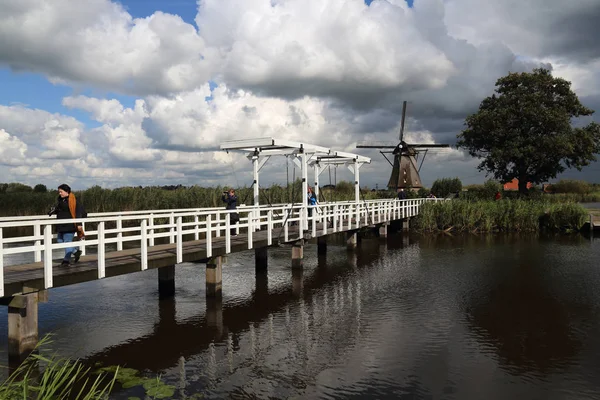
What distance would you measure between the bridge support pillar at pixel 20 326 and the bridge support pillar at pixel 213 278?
17.6ft

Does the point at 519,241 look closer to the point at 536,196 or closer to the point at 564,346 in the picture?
the point at 536,196

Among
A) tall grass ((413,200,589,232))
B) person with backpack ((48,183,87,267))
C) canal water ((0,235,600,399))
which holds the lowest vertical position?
canal water ((0,235,600,399))

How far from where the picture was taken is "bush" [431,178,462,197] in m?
48.4

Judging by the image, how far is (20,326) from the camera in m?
8.58

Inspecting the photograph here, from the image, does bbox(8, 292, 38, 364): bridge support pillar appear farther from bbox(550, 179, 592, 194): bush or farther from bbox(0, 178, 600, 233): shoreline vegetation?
bbox(550, 179, 592, 194): bush

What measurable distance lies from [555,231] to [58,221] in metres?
30.3

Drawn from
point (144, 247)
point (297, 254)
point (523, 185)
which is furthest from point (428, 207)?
point (144, 247)

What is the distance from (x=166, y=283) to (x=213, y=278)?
4.64 ft

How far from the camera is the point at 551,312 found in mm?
11930

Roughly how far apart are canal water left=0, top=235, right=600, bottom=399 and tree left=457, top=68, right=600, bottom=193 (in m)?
22.1

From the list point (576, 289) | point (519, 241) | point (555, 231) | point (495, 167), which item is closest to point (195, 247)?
point (576, 289)

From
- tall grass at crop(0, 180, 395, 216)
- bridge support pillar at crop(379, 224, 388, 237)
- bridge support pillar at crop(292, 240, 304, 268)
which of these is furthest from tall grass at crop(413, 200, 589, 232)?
bridge support pillar at crop(292, 240, 304, 268)

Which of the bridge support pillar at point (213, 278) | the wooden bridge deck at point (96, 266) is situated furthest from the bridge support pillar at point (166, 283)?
the bridge support pillar at point (213, 278)

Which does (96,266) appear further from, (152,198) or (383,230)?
(383,230)
